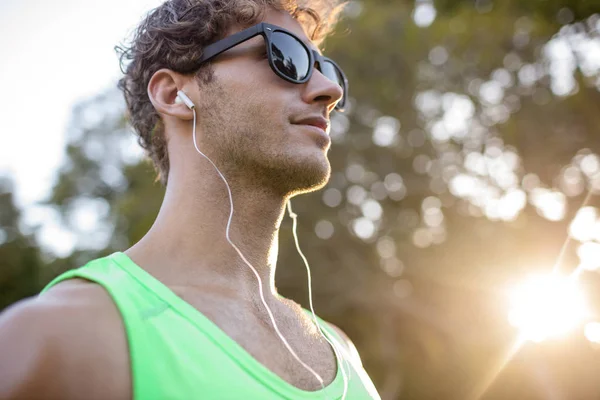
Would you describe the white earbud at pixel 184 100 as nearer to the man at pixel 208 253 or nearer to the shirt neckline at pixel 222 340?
the man at pixel 208 253

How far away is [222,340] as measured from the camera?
5.84 ft

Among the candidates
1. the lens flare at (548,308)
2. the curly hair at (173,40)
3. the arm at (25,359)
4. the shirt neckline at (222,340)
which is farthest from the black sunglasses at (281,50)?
the lens flare at (548,308)

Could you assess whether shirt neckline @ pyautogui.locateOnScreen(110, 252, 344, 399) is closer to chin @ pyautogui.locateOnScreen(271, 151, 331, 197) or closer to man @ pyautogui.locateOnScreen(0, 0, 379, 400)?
man @ pyautogui.locateOnScreen(0, 0, 379, 400)

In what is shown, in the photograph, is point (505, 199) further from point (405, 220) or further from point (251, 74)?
point (251, 74)

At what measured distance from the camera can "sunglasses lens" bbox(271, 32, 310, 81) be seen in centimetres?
257

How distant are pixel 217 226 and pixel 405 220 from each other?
1417cm

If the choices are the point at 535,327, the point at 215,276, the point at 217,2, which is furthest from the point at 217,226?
the point at 535,327

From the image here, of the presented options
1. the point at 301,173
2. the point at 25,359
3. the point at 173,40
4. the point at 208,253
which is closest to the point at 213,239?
the point at 208,253

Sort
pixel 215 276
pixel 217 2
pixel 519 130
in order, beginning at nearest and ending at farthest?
pixel 215 276 → pixel 217 2 → pixel 519 130

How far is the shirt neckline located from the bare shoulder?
23cm

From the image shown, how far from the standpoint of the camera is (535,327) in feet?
39.6

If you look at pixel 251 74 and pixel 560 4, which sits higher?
pixel 560 4

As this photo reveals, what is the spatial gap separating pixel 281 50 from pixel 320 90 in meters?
0.28

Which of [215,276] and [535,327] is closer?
[215,276]
